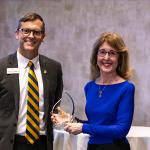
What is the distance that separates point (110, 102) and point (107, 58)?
0.82 feet

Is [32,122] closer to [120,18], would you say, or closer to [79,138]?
[79,138]

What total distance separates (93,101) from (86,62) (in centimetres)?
239

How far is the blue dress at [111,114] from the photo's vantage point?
1.91 metres

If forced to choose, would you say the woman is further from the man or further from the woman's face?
the man

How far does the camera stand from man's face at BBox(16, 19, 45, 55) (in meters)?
2.14

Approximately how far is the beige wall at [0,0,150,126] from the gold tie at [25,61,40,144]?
86.7 inches

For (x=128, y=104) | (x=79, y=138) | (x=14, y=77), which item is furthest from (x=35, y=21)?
(x=79, y=138)

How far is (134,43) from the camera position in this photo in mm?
4152

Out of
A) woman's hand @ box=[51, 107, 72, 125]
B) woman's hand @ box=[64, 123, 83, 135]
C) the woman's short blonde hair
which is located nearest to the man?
woman's hand @ box=[51, 107, 72, 125]

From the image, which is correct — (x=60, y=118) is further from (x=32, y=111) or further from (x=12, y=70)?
(x=12, y=70)

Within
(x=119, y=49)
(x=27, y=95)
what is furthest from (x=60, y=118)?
(x=119, y=49)

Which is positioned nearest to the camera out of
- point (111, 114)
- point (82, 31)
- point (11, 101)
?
point (111, 114)

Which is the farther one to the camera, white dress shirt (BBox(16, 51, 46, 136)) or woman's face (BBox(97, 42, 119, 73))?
white dress shirt (BBox(16, 51, 46, 136))

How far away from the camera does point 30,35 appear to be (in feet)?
7.02
